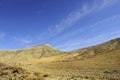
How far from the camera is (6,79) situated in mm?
21484

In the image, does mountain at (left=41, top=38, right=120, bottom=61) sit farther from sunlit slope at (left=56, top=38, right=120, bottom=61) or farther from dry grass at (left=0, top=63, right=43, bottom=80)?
dry grass at (left=0, top=63, right=43, bottom=80)

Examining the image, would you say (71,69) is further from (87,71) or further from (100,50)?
(100,50)

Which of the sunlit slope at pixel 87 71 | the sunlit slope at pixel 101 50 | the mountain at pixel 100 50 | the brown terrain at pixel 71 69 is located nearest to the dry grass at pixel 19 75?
the brown terrain at pixel 71 69

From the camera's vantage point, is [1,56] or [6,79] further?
[1,56]

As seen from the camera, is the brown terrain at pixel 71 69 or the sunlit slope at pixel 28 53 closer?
the brown terrain at pixel 71 69

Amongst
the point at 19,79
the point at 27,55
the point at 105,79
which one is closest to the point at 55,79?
the point at 19,79

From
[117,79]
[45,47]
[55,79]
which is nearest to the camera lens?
[117,79]

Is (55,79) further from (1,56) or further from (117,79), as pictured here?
(1,56)

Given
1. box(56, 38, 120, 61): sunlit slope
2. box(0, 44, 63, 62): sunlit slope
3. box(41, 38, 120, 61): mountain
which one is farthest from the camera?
box(0, 44, 63, 62): sunlit slope

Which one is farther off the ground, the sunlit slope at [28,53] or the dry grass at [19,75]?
the sunlit slope at [28,53]

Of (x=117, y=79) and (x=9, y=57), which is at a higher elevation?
(x=9, y=57)

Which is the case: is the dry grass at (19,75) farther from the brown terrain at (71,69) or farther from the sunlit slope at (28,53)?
the sunlit slope at (28,53)

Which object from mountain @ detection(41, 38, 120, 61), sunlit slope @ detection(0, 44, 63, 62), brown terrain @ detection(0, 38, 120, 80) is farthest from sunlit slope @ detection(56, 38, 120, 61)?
sunlit slope @ detection(0, 44, 63, 62)

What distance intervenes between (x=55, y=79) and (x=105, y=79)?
18.1 ft
